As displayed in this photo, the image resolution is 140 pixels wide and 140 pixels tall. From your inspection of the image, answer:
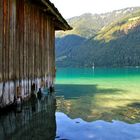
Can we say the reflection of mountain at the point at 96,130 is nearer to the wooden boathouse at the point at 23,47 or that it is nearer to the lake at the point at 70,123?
the lake at the point at 70,123

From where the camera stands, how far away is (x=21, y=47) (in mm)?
16625

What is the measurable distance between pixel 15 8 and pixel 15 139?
23.1 ft

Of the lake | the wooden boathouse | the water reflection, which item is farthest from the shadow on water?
the water reflection

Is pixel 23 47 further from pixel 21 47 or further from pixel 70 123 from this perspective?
pixel 70 123

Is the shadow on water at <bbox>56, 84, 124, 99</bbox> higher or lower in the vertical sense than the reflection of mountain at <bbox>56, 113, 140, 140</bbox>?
higher

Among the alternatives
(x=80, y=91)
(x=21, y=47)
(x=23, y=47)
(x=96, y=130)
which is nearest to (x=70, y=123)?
(x=96, y=130)

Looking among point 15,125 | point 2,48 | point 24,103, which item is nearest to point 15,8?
point 2,48

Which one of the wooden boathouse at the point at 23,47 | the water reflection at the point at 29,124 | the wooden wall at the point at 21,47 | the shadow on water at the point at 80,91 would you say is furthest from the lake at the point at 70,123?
the shadow on water at the point at 80,91

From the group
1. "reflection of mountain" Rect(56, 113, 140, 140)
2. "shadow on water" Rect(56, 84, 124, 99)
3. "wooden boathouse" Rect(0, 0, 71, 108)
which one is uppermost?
"wooden boathouse" Rect(0, 0, 71, 108)

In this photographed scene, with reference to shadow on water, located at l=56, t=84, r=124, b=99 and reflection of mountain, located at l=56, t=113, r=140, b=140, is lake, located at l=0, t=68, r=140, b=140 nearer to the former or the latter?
reflection of mountain, located at l=56, t=113, r=140, b=140

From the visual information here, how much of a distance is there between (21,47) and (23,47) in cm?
35

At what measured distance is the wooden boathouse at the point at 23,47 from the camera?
14.4 meters

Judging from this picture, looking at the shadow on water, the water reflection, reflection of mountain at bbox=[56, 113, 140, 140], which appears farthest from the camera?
the shadow on water

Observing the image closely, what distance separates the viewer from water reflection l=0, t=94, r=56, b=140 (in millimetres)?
11235
